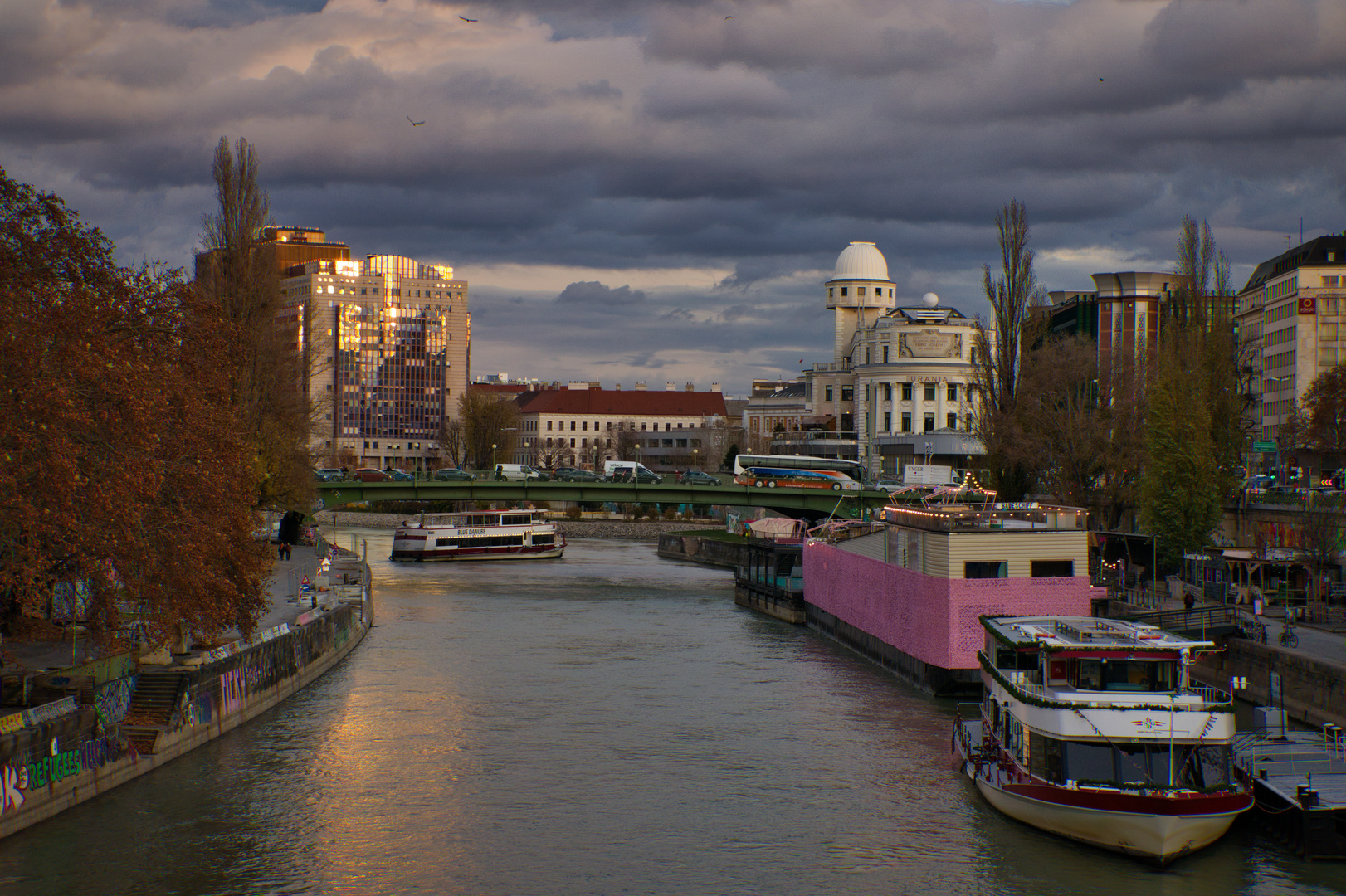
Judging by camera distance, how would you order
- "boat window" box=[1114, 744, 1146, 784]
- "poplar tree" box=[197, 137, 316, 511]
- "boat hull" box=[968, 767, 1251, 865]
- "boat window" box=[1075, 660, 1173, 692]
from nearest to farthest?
"boat hull" box=[968, 767, 1251, 865]
"boat window" box=[1114, 744, 1146, 784]
"boat window" box=[1075, 660, 1173, 692]
"poplar tree" box=[197, 137, 316, 511]

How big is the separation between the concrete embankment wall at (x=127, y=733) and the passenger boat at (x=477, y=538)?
55.5 m

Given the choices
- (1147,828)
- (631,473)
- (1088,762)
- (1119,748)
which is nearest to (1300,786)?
(1147,828)

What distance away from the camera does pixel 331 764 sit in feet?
107

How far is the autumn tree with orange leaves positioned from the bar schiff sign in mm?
118325

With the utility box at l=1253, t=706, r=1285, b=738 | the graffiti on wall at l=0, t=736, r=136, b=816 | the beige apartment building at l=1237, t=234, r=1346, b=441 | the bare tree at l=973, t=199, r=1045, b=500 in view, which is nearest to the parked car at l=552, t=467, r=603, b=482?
the bare tree at l=973, t=199, r=1045, b=500

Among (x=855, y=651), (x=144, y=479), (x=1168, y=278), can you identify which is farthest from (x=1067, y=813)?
(x=1168, y=278)

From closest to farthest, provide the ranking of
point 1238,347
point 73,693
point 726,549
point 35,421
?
point 35,421 < point 73,693 < point 1238,347 < point 726,549

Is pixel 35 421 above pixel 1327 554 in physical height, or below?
above

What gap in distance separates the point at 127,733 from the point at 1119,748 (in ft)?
73.1

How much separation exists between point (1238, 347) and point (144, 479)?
7367 centimetres

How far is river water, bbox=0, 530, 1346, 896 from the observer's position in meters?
24.8

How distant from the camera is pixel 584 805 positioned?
29.4 metres

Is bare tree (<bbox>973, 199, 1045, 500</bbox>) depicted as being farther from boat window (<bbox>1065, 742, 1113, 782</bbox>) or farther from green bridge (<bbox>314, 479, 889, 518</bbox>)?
boat window (<bbox>1065, 742, 1113, 782</bbox>)

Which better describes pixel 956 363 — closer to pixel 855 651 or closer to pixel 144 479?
pixel 855 651
